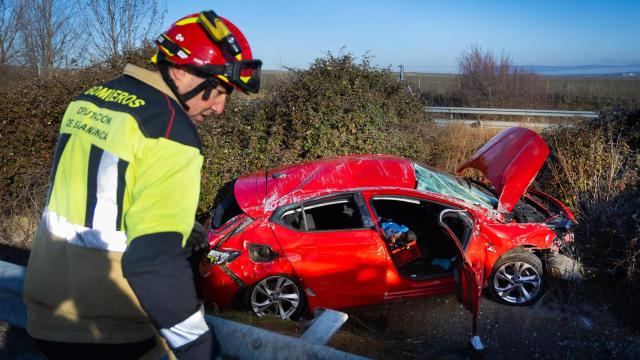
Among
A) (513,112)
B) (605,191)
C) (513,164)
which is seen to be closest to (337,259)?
(513,164)

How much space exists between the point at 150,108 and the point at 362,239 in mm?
3444

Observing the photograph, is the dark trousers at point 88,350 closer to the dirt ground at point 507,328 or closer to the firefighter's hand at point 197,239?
the firefighter's hand at point 197,239

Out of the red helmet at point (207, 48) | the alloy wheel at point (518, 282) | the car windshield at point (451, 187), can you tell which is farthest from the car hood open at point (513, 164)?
the red helmet at point (207, 48)

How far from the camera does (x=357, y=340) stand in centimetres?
378

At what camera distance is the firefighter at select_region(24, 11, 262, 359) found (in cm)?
127

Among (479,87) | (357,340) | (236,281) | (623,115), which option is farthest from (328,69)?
(479,87)

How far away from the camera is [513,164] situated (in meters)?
5.06

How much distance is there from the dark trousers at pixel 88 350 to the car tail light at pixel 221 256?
300cm

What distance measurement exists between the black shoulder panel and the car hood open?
13.7 feet

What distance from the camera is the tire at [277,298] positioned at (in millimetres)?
4688

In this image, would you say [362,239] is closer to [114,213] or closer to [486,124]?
[114,213]

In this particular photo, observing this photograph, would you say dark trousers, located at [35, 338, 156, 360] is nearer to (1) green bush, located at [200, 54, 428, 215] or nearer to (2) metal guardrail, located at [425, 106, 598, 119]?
(1) green bush, located at [200, 54, 428, 215]

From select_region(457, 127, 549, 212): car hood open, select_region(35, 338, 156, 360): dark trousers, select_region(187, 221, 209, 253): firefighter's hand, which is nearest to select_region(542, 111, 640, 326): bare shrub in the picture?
select_region(457, 127, 549, 212): car hood open

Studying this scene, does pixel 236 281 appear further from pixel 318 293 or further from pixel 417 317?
pixel 417 317
